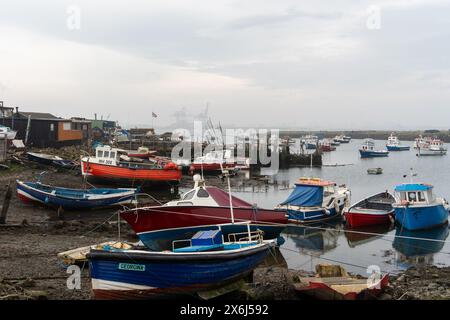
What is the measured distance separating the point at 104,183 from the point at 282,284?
23330 mm

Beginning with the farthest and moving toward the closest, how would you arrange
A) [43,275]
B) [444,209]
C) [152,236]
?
[444,209] → [152,236] → [43,275]

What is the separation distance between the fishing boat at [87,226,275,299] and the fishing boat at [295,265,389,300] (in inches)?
71.0

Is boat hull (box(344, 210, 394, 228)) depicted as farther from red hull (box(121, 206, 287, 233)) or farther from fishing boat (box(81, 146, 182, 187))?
fishing boat (box(81, 146, 182, 187))

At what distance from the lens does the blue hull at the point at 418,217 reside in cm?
2303

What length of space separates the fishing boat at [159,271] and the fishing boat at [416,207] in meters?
15.4

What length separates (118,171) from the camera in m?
32.0

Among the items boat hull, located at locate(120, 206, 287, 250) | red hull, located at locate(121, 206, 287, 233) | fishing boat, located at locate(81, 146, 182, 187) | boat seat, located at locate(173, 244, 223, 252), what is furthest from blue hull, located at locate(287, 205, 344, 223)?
boat seat, located at locate(173, 244, 223, 252)

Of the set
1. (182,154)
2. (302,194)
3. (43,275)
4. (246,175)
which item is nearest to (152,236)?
(43,275)

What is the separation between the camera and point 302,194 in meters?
25.0

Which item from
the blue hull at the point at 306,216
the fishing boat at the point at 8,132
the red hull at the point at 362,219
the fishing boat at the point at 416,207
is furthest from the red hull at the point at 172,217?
the fishing boat at the point at 8,132

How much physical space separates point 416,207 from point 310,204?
5287 millimetres

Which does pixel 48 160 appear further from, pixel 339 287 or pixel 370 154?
pixel 370 154
